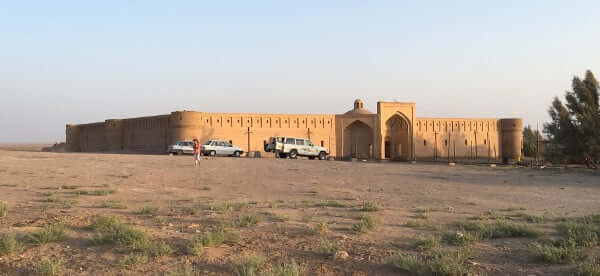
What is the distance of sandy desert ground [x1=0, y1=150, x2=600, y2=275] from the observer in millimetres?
6090

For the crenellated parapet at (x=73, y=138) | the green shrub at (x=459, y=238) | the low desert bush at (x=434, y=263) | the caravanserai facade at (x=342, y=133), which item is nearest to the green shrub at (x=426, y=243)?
the green shrub at (x=459, y=238)

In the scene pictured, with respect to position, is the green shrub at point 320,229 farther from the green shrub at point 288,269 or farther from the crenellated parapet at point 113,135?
the crenellated parapet at point 113,135

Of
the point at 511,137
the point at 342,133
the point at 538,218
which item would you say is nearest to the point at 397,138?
the point at 342,133

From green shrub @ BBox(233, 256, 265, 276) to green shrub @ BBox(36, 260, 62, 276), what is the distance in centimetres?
202

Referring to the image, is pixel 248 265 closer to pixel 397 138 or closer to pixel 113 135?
pixel 113 135

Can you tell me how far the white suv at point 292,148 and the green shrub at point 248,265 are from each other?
26202mm

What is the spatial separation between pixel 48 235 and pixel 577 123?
33239mm

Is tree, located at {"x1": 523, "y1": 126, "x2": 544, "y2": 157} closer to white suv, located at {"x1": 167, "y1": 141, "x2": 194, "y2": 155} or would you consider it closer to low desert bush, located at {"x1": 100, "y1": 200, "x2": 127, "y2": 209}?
white suv, located at {"x1": 167, "y1": 141, "x2": 194, "y2": 155}

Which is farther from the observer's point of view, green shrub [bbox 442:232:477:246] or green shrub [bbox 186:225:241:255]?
green shrub [bbox 442:232:477:246]

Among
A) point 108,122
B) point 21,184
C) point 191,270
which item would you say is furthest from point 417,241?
point 108,122

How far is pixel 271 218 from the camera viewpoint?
28.7 feet

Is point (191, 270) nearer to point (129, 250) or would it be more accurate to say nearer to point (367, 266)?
point (129, 250)

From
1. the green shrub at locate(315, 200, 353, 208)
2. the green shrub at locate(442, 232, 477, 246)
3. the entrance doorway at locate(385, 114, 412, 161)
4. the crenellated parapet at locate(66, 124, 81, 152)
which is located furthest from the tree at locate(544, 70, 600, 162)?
the crenellated parapet at locate(66, 124, 81, 152)

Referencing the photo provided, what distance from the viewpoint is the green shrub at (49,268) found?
583 centimetres
